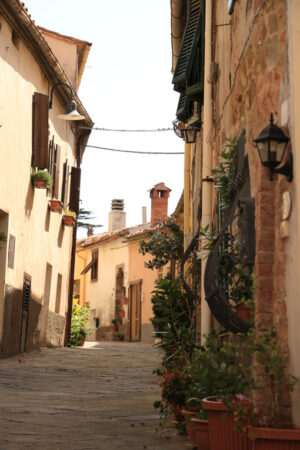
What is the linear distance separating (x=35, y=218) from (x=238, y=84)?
32.3 feet

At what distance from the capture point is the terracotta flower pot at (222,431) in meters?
4.99

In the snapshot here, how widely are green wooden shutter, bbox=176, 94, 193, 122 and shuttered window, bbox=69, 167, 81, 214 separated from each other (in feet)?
26.5

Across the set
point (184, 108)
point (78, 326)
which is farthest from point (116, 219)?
point (184, 108)

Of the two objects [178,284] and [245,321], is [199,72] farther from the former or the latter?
[245,321]

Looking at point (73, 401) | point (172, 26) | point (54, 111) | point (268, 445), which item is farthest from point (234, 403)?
point (54, 111)

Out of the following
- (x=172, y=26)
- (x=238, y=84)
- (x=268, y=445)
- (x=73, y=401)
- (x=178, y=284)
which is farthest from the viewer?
(x=172, y=26)

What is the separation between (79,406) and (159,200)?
25.7 m

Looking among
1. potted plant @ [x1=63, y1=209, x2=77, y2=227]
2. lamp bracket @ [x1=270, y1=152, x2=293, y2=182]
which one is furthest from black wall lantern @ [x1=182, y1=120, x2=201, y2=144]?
potted plant @ [x1=63, y1=209, x2=77, y2=227]

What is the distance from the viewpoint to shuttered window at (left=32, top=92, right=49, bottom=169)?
52.4ft

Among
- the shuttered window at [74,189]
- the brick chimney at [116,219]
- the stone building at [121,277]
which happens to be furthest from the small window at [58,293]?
the brick chimney at [116,219]

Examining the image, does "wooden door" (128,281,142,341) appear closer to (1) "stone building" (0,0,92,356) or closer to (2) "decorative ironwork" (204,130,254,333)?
(1) "stone building" (0,0,92,356)

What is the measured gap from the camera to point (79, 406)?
345 inches

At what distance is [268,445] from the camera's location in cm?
461

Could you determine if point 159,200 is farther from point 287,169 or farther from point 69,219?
point 287,169
